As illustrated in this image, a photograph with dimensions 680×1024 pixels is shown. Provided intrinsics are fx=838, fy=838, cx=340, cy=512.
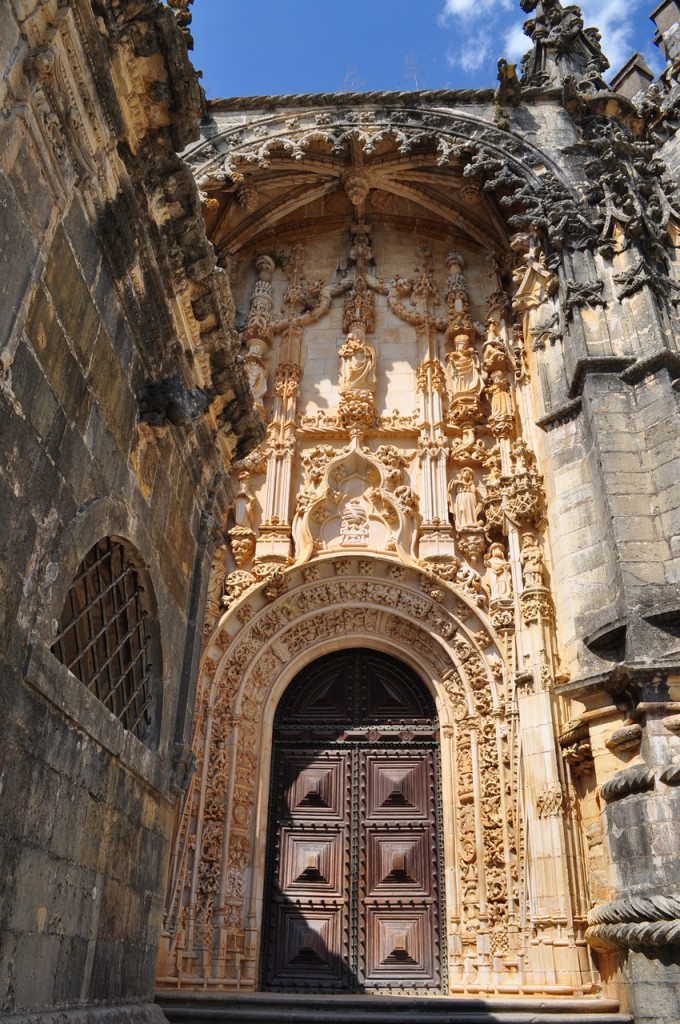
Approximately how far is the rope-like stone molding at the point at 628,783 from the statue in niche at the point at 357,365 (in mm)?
6188

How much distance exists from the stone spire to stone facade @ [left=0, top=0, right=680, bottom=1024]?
0.06 m

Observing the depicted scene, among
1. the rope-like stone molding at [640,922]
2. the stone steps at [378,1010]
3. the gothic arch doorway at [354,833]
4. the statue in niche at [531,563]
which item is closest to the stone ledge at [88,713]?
the stone steps at [378,1010]

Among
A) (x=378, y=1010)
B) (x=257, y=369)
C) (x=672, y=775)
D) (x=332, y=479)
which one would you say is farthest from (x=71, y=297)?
(x=257, y=369)

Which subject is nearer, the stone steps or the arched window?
the arched window

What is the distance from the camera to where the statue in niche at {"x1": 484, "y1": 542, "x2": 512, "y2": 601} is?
9680 millimetres

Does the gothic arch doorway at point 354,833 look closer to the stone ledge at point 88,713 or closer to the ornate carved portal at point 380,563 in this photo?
the ornate carved portal at point 380,563

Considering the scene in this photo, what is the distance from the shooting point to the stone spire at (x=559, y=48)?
42.1ft

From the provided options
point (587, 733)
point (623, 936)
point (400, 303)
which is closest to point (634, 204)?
point (400, 303)

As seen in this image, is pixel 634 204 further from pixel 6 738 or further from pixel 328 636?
pixel 6 738

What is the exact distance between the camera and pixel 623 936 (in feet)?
21.5

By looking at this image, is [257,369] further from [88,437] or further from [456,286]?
[88,437]

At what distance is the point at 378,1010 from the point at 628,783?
2.94 meters

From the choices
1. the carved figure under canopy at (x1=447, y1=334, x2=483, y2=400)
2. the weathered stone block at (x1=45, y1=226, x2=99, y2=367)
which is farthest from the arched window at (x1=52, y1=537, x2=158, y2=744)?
the carved figure under canopy at (x1=447, y1=334, x2=483, y2=400)

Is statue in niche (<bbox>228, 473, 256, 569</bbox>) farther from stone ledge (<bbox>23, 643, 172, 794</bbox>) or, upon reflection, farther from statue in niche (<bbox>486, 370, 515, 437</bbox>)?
stone ledge (<bbox>23, 643, 172, 794</bbox>)
